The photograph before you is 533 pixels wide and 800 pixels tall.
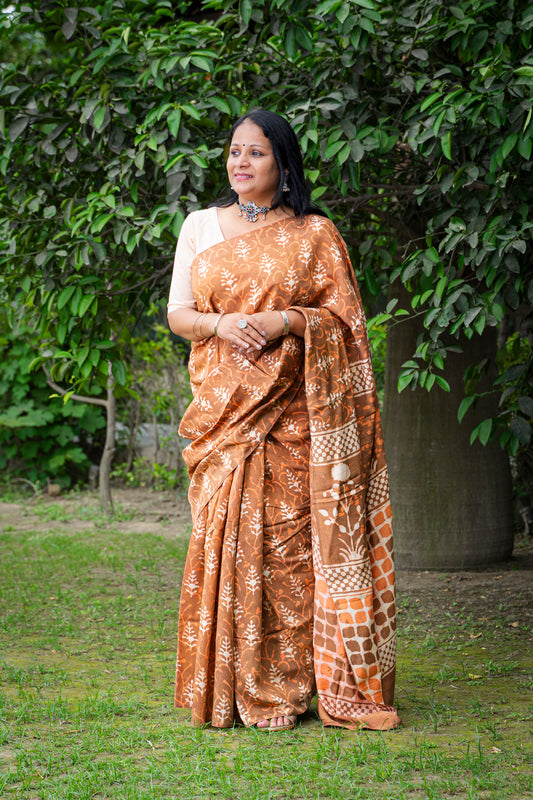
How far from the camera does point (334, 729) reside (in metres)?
3.08

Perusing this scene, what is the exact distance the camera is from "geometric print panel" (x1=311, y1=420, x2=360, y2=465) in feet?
10.2

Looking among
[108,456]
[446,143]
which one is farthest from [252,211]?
[108,456]

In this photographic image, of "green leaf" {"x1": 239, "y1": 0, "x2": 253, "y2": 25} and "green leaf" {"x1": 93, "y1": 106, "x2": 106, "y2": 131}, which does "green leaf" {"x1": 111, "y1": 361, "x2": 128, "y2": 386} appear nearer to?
"green leaf" {"x1": 93, "y1": 106, "x2": 106, "y2": 131}

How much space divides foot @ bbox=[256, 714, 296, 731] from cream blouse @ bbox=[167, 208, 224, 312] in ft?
4.92

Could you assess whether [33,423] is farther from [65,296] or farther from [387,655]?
[387,655]

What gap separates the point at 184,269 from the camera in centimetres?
337

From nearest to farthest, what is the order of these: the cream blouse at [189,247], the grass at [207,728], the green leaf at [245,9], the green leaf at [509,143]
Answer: the grass at [207,728] → the cream blouse at [189,247] → the green leaf at [509,143] → the green leaf at [245,9]

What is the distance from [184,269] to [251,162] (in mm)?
466

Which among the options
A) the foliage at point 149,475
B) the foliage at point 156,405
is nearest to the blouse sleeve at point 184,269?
the foliage at point 156,405

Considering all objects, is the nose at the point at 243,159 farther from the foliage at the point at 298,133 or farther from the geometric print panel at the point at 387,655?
the geometric print panel at the point at 387,655

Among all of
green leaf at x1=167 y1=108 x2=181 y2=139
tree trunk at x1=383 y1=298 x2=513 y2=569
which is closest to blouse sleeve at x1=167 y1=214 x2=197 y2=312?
green leaf at x1=167 y1=108 x2=181 y2=139

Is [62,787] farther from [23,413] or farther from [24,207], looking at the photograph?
[23,413]

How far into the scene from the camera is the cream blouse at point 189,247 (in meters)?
3.33

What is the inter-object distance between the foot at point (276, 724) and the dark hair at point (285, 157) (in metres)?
1.78
